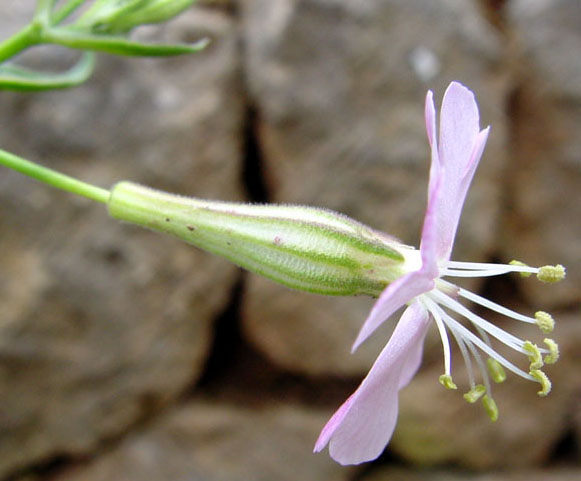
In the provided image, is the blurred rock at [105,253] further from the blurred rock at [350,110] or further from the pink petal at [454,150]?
the pink petal at [454,150]

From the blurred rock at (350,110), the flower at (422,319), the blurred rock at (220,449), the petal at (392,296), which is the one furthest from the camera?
the blurred rock at (220,449)

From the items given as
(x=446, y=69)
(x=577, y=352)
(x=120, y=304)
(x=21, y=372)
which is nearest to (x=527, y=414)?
(x=577, y=352)

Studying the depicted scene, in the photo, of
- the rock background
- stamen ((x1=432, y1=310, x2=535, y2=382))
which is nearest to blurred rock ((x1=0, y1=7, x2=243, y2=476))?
the rock background

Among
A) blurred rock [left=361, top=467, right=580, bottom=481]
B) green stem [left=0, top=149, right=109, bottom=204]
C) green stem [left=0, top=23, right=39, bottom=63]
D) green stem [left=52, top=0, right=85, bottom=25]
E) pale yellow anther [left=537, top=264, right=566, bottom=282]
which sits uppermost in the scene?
green stem [left=52, top=0, right=85, bottom=25]

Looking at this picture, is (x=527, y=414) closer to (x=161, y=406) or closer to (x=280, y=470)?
(x=280, y=470)

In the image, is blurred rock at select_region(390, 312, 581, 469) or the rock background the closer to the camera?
the rock background

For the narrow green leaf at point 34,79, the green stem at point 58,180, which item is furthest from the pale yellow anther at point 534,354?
the narrow green leaf at point 34,79

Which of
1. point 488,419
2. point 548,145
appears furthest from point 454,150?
point 488,419

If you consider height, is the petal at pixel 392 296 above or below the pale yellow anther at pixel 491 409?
above

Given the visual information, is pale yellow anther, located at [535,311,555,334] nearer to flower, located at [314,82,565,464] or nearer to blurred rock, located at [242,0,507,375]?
flower, located at [314,82,565,464]
